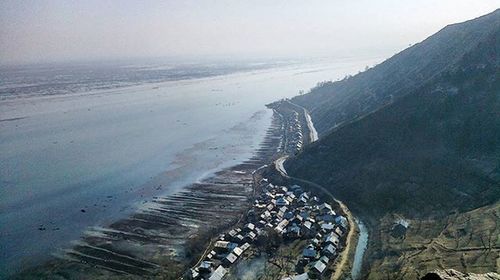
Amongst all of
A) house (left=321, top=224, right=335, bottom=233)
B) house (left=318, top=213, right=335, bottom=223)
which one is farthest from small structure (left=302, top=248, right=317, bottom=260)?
house (left=318, top=213, right=335, bottom=223)

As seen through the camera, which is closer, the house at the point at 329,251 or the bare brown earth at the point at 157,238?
the bare brown earth at the point at 157,238

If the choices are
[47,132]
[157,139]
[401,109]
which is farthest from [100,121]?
[401,109]

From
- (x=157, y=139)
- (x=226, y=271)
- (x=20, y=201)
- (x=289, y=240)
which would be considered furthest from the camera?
(x=157, y=139)

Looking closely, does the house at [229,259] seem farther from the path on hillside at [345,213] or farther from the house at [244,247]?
the path on hillside at [345,213]

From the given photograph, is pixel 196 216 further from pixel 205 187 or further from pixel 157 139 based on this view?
pixel 157 139

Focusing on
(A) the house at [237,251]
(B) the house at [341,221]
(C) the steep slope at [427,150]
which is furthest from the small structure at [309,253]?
(C) the steep slope at [427,150]

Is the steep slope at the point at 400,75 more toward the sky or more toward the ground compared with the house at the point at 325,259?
more toward the sky
